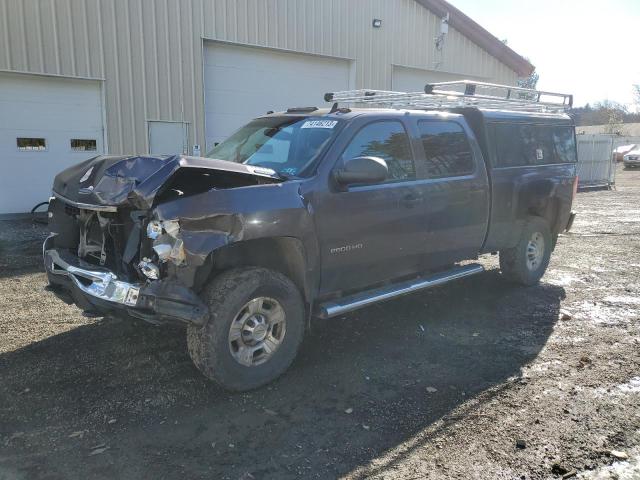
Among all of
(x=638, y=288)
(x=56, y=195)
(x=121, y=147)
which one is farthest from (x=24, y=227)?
(x=638, y=288)

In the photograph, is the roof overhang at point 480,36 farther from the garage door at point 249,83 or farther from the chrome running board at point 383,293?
the chrome running board at point 383,293

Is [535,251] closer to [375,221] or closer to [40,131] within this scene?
[375,221]

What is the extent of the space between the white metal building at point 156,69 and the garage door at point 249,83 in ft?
0.08

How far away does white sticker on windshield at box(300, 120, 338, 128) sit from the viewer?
4.34m

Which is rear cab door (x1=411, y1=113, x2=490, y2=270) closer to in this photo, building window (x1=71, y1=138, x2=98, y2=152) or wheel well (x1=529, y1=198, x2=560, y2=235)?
wheel well (x1=529, y1=198, x2=560, y2=235)

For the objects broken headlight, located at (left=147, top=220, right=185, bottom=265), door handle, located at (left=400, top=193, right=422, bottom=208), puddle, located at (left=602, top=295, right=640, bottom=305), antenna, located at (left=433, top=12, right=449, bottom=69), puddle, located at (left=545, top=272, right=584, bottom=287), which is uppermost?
antenna, located at (left=433, top=12, right=449, bottom=69)

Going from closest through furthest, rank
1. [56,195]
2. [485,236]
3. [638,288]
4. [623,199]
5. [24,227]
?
[56,195] < [485,236] < [638,288] < [24,227] < [623,199]

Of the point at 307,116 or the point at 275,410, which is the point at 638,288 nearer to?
the point at 307,116

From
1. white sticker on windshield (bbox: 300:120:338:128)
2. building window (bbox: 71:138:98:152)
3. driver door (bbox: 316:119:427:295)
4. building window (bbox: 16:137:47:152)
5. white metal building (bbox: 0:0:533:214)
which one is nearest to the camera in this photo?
driver door (bbox: 316:119:427:295)

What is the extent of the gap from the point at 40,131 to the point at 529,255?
9.47 m

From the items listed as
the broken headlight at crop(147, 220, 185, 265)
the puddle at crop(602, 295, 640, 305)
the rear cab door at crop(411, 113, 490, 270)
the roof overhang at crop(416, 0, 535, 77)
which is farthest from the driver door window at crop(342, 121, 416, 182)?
the roof overhang at crop(416, 0, 535, 77)

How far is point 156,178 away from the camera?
3.29m

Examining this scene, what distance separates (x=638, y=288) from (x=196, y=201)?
5678mm

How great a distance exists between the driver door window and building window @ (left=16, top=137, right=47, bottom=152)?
8.67 meters
